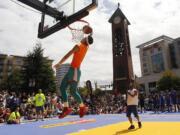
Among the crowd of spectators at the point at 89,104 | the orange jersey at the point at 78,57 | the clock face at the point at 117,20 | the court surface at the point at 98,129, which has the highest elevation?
the clock face at the point at 117,20

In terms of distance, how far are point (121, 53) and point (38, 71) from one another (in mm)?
22526

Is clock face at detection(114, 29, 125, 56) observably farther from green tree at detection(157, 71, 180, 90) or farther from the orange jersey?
the orange jersey

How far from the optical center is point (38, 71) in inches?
1423

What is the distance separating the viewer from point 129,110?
984cm

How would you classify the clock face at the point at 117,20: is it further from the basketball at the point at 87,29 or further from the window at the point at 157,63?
the basketball at the point at 87,29

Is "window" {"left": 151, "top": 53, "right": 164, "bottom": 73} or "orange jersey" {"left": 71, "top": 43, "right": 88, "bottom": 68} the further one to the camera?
"window" {"left": 151, "top": 53, "right": 164, "bottom": 73}

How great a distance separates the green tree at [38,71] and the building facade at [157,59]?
142ft

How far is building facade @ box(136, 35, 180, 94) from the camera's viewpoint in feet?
251

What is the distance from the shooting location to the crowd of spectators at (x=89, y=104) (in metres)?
17.0

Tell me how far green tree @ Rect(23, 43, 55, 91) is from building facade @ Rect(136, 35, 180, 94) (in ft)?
142

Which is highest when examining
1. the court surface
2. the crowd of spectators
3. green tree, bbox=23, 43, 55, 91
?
green tree, bbox=23, 43, 55, 91

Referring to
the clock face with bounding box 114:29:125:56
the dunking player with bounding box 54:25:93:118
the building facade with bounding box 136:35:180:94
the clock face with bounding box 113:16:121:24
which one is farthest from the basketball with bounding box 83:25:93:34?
the building facade with bounding box 136:35:180:94


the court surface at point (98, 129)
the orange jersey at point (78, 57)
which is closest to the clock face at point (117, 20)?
the court surface at point (98, 129)

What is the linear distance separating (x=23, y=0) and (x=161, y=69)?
244ft
